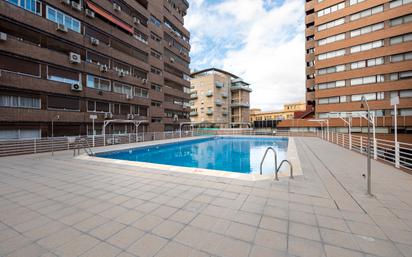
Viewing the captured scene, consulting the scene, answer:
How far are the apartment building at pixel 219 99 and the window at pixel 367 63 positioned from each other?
101ft

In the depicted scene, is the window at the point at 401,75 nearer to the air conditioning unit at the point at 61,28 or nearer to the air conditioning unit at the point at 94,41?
the air conditioning unit at the point at 94,41

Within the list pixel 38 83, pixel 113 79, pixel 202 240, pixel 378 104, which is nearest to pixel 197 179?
pixel 202 240

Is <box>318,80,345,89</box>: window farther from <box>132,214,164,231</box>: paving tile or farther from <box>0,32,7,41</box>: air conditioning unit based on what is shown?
<box>0,32,7,41</box>: air conditioning unit

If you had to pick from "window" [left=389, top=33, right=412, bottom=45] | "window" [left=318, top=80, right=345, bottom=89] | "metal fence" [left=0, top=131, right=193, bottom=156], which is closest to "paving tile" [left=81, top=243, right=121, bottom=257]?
"metal fence" [left=0, top=131, right=193, bottom=156]

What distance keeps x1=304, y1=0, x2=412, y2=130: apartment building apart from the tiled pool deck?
61.3 feet

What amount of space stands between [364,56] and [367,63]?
3.38 feet

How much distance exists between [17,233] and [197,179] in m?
3.96

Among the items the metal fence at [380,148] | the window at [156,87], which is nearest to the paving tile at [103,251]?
the metal fence at [380,148]

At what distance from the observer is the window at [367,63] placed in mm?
23344

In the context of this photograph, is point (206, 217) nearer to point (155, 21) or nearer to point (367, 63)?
point (155, 21)

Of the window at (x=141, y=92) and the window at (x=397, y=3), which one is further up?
the window at (x=397, y=3)

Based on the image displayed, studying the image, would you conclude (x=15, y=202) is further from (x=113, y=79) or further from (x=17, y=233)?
(x=113, y=79)

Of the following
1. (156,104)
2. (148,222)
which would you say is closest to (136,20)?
(156,104)

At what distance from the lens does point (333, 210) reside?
11.6 feet
